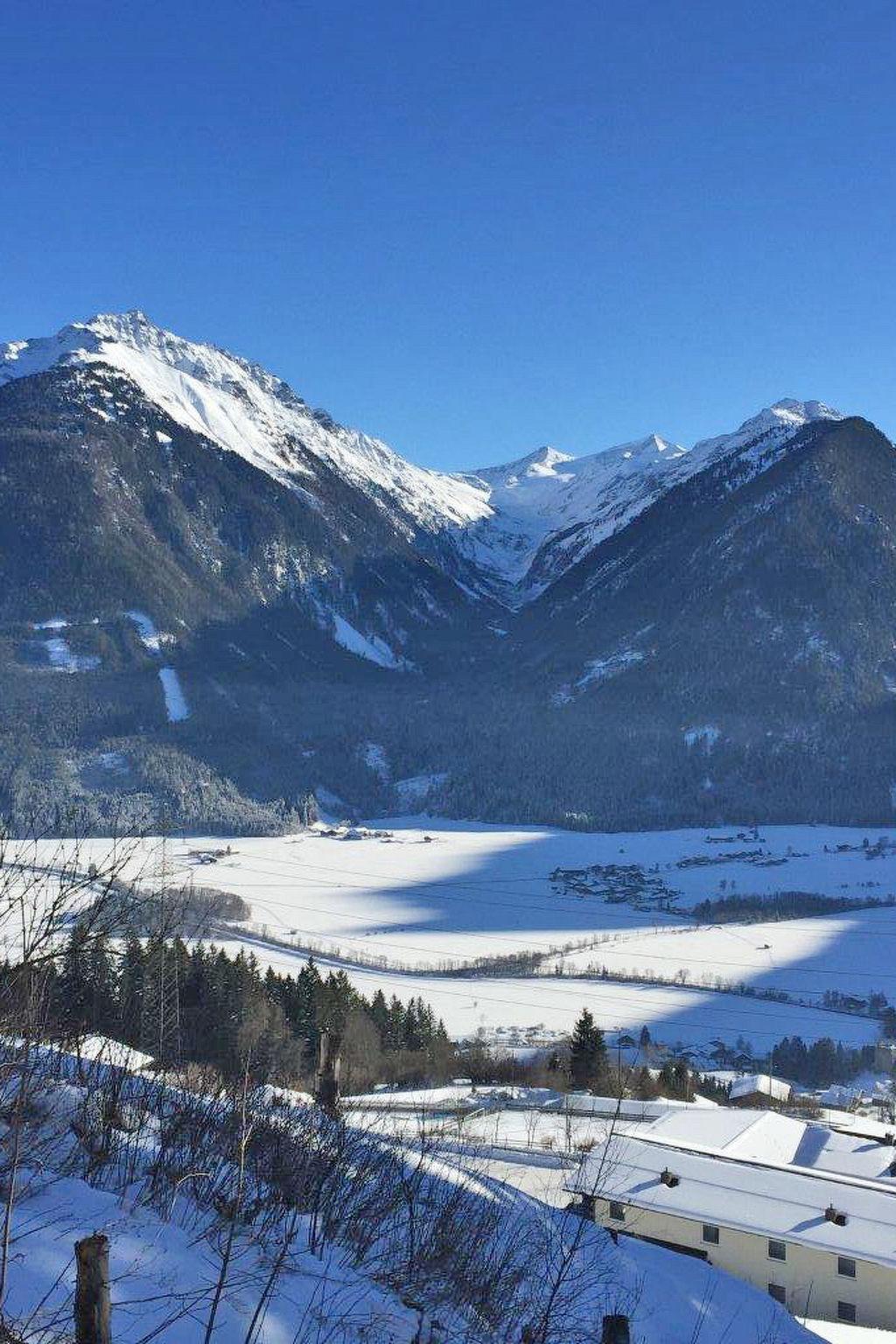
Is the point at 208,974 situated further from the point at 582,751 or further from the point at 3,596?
the point at 3,596

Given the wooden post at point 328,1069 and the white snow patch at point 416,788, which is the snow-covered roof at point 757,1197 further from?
the white snow patch at point 416,788

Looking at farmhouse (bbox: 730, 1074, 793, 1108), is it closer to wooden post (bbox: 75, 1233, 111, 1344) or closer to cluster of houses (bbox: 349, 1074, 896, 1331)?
cluster of houses (bbox: 349, 1074, 896, 1331)

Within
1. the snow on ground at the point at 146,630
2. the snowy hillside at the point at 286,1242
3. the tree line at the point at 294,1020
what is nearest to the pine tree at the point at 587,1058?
the tree line at the point at 294,1020

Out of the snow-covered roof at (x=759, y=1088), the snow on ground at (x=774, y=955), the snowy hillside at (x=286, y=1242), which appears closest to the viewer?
the snowy hillside at (x=286, y=1242)

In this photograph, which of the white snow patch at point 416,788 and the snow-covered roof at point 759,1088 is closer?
the snow-covered roof at point 759,1088

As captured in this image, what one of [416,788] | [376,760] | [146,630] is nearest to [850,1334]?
[416,788]

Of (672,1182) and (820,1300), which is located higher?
(672,1182)

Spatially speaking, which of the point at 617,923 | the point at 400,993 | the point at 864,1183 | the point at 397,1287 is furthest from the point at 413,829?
the point at 397,1287

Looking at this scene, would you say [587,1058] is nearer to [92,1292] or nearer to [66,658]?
[92,1292]
